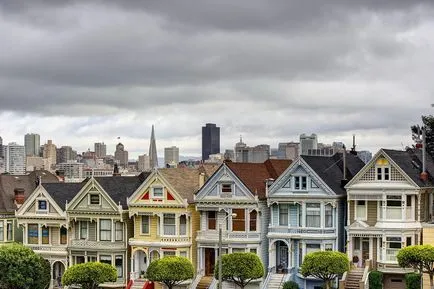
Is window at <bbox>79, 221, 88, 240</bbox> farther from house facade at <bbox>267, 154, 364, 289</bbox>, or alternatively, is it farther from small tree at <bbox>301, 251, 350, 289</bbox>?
small tree at <bbox>301, 251, 350, 289</bbox>

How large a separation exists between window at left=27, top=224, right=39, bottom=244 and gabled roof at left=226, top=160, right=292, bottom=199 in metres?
17.4

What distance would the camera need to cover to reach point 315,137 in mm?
86000

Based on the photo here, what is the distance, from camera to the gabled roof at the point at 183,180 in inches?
2616

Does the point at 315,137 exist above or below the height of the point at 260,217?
above

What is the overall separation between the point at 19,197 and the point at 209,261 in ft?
64.5

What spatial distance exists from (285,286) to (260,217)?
5.54 meters

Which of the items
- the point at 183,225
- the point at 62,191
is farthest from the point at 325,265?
the point at 62,191

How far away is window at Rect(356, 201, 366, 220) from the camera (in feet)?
201

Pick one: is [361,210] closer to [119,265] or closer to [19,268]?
[119,265]

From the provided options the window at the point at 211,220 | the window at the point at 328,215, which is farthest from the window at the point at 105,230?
the window at the point at 328,215

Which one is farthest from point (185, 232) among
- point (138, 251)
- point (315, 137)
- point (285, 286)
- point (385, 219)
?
point (315, 137)

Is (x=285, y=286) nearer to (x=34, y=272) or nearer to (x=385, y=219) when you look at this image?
(x=385, y=219)

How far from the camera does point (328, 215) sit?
204 ft

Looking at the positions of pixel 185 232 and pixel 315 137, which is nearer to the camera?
pixel 185 232
